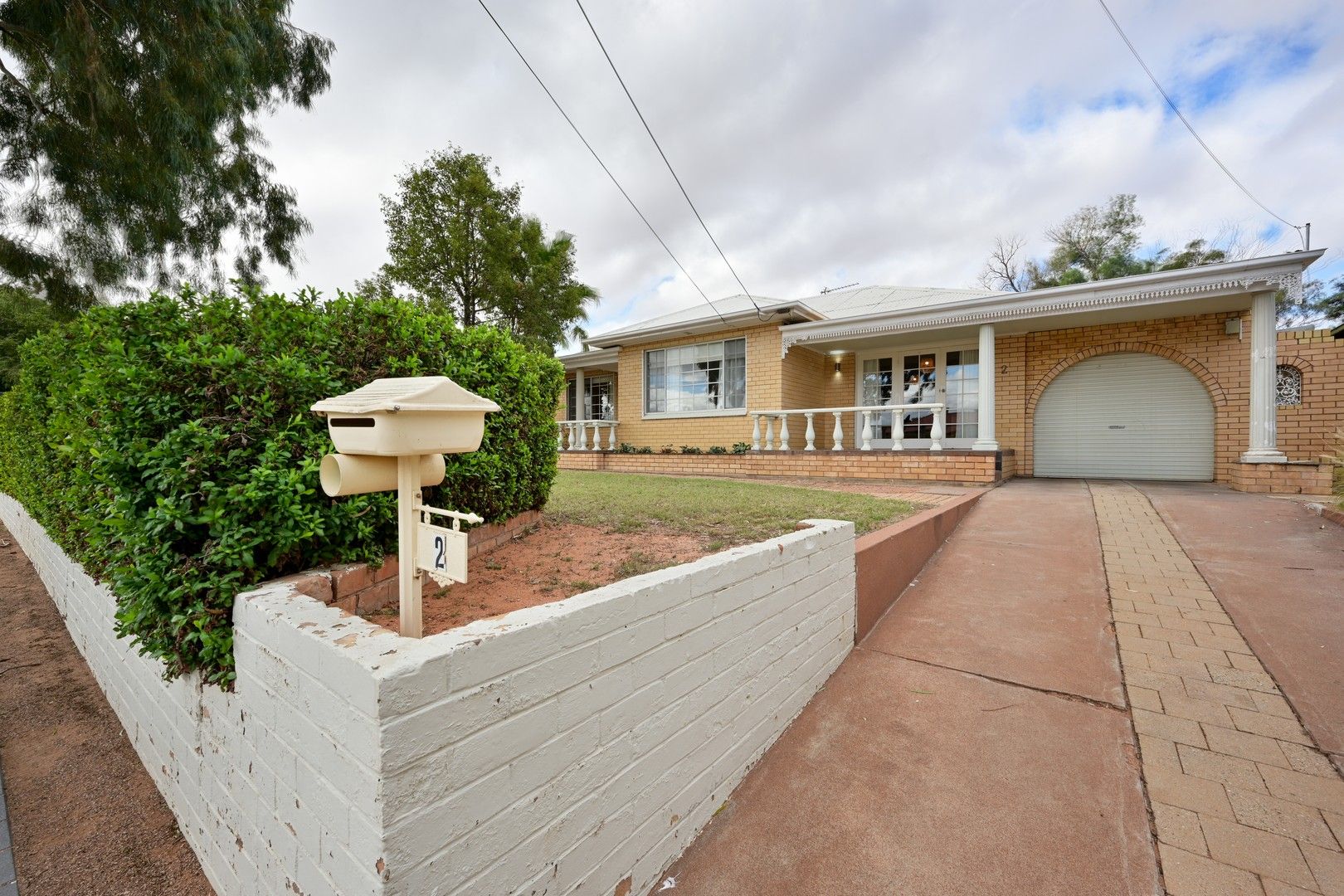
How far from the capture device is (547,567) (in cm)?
288

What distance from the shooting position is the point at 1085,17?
668 cm

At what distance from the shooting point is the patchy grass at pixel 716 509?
394 cm

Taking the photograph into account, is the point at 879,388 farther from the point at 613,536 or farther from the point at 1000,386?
the point at 613,536

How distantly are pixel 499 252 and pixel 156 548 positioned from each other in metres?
15.4

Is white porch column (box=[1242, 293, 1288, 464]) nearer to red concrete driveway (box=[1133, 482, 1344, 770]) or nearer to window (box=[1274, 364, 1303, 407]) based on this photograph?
red concrete driveway (box=[1133, 482, 1344, 770])

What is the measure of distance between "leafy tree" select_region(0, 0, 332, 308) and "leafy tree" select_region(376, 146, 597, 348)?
724 cm

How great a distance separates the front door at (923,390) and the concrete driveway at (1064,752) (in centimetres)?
684

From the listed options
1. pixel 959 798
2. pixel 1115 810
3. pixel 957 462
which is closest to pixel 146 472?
pixel 959 798

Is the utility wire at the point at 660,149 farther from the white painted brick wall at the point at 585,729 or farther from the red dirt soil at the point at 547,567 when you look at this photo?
the white painted brick wall at the point at 585,729

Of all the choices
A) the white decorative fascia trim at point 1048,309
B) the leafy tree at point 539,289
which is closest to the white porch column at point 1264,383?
the white decorative fascia trim at point 1048,309

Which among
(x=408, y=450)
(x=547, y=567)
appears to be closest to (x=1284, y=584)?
(x=547, y=567)

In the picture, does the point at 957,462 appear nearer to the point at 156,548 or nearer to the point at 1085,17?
the point at 1085,17

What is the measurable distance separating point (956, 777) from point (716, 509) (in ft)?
9.79

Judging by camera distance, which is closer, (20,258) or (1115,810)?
(1115,810)
